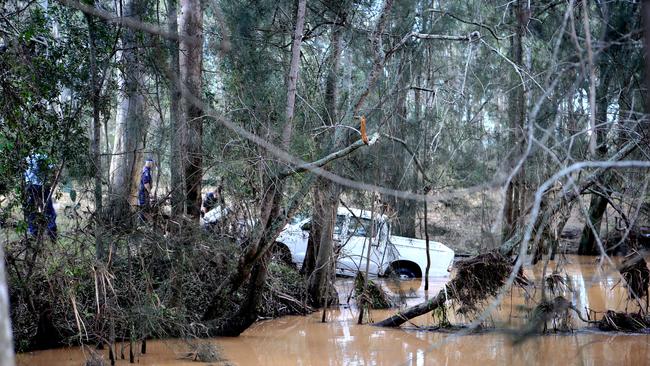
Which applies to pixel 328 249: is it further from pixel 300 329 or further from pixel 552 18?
pixel 552 18

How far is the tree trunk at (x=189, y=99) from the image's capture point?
11695 millimetres

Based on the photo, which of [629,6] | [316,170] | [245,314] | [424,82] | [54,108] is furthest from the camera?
[424,82]

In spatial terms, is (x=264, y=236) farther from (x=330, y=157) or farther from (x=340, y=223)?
(x=340, y=223)

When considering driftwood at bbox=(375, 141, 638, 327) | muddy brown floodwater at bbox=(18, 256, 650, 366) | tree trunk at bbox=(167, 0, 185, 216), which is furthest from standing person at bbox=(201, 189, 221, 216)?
driftwood at bbox=(375, 141, 638, 327)

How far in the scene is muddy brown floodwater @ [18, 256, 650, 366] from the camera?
10529 mm

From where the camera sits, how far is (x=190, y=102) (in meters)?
12.4

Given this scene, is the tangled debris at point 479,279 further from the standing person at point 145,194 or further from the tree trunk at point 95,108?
the tree trunk at point 95,108

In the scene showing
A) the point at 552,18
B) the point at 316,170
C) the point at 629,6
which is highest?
the point at 552,18

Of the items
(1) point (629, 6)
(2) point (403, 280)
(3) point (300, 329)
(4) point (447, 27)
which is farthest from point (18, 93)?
(2) point (403, 280)

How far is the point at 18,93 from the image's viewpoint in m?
9.33

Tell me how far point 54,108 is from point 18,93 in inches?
53.9

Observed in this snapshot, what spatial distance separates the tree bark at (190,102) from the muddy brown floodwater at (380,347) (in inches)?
94.4

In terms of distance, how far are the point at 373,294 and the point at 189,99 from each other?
202 inches

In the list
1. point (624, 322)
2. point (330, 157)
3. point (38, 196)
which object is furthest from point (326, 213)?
point (624, 322)
